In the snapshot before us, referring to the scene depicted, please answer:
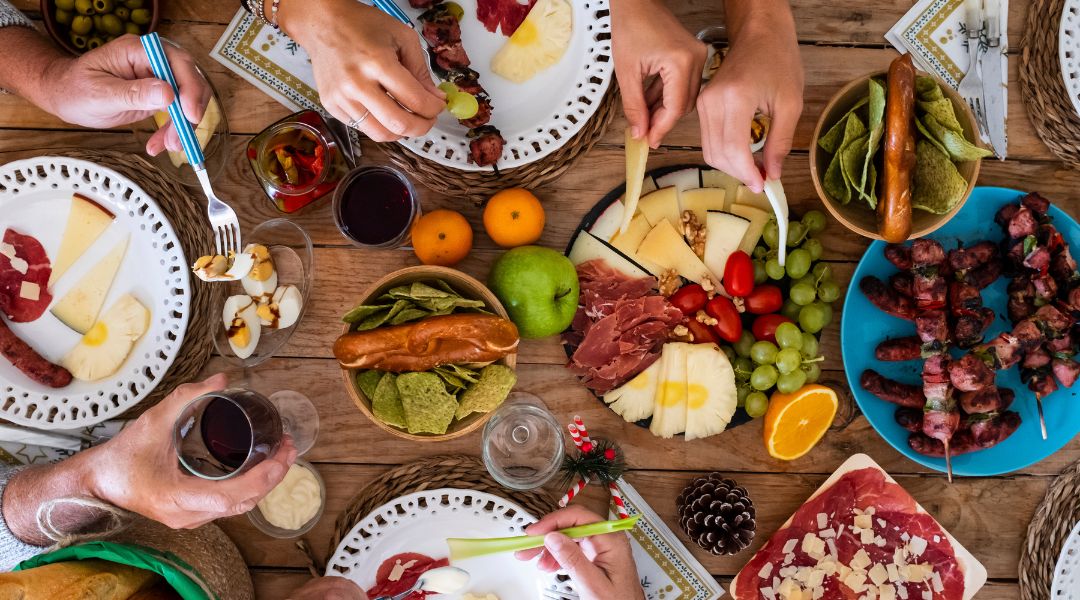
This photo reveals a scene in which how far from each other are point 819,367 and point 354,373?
3.31 ft

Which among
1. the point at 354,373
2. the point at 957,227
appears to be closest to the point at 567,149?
the point at 354,373

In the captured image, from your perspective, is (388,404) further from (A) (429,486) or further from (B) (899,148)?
(B) (899,148)

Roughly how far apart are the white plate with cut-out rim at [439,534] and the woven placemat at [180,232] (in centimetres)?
50

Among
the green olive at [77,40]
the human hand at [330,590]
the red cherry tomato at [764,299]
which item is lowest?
the human hand at [330,590]

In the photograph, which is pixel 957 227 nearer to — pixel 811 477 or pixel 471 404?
pixel 811 477

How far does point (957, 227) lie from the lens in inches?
63.0

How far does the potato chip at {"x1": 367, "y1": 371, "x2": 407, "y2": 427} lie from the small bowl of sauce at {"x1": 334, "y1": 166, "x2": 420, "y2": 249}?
0.30 m

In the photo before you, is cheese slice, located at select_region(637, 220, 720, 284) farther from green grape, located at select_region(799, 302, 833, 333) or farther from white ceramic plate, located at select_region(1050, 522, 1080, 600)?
white ceramic plate, located at select_region(1050, 522, 1080, 600)

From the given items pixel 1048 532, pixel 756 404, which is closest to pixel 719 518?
pixel 756 404

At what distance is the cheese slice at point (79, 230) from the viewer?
4.96 ft

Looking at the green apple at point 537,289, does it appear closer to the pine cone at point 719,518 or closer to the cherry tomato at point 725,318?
the cherry tomato at point 725,318

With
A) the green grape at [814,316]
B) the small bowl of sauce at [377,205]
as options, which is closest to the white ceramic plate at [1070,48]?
the green grape at [814,316]

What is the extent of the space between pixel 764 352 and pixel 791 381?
0.08 metres

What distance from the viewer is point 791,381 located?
5.02ft
